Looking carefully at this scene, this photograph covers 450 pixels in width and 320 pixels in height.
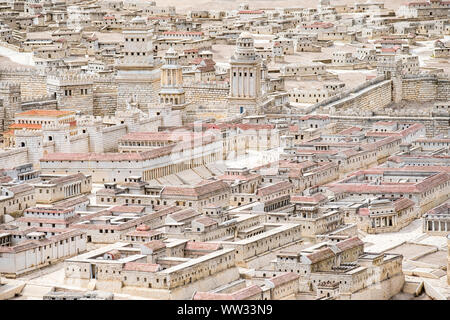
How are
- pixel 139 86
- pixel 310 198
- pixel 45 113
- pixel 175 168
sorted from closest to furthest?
pixel 310 198, pixel 175 168, pixel 45 113, pixel 139 86

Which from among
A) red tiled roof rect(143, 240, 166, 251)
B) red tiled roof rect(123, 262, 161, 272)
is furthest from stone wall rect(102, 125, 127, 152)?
red tiled roof rect(123, 262, 161, 272)

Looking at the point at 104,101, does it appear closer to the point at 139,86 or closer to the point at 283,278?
the point at 139,86

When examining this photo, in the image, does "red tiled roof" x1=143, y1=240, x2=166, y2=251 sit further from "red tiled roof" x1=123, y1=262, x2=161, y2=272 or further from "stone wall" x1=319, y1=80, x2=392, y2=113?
"stone wall" x1=319, y1=80, x2=392, y2=113

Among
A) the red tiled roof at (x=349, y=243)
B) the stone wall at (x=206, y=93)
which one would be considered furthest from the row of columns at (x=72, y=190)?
the stone wall at (x=206, y=93)

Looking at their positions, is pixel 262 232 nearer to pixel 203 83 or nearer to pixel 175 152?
pixel 175 152

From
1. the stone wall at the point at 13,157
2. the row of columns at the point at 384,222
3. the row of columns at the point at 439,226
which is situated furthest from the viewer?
the stone wall at the point at 13,157

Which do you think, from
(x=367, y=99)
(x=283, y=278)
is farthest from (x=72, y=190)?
(x=367, y=99)

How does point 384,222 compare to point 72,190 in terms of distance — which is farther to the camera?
point 72,190

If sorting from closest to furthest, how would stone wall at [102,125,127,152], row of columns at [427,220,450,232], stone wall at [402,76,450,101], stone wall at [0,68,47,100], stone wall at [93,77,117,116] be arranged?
row of columns at [427,220,450,232] → stone wall at [102,125,127,152] → stone wall at [93,77,117,116] → stone wall at [0,68,47,100] → stone wall at [402,76,450,101]

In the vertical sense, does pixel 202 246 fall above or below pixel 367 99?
below

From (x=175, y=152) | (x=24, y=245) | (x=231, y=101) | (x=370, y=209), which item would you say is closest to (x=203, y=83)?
(x=231, y=101)

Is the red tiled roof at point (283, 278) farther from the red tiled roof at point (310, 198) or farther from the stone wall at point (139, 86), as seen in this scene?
the stone wall at point (139, 86)
